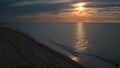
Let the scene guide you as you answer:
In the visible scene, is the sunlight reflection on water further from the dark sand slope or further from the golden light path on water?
the dark sand slope

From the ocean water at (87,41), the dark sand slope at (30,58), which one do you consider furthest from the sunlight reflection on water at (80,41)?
the dark sand slope at (30,58)

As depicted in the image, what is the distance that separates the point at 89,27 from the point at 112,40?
15.3 feet

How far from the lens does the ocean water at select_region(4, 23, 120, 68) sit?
1341 centimetres

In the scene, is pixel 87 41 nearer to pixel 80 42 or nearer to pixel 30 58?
pixel 80 42

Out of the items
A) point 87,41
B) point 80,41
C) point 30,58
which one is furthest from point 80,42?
point 30,58

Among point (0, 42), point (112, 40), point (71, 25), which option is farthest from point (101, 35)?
point (0, 42)

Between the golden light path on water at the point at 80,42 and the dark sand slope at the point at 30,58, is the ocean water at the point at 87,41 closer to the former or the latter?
the golden light path on water at the point at 80,42

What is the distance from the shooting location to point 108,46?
603 inches

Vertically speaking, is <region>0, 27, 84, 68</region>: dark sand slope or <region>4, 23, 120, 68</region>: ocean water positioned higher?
<region>0, 27, 84, 68</region>: dark sand slope

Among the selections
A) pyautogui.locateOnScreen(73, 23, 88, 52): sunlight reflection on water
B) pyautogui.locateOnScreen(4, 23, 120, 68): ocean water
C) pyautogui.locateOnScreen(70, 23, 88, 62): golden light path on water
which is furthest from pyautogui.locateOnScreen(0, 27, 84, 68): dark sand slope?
pyautogui.locateOnScreen(73, 23, 88, 52): sunlight reflection on water

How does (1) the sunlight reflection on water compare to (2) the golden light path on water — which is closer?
(2) the golden light path on water

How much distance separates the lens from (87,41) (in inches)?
656

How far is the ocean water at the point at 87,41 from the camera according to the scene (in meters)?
13.4

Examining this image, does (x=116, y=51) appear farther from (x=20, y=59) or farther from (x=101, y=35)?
(x=20, y=59)
